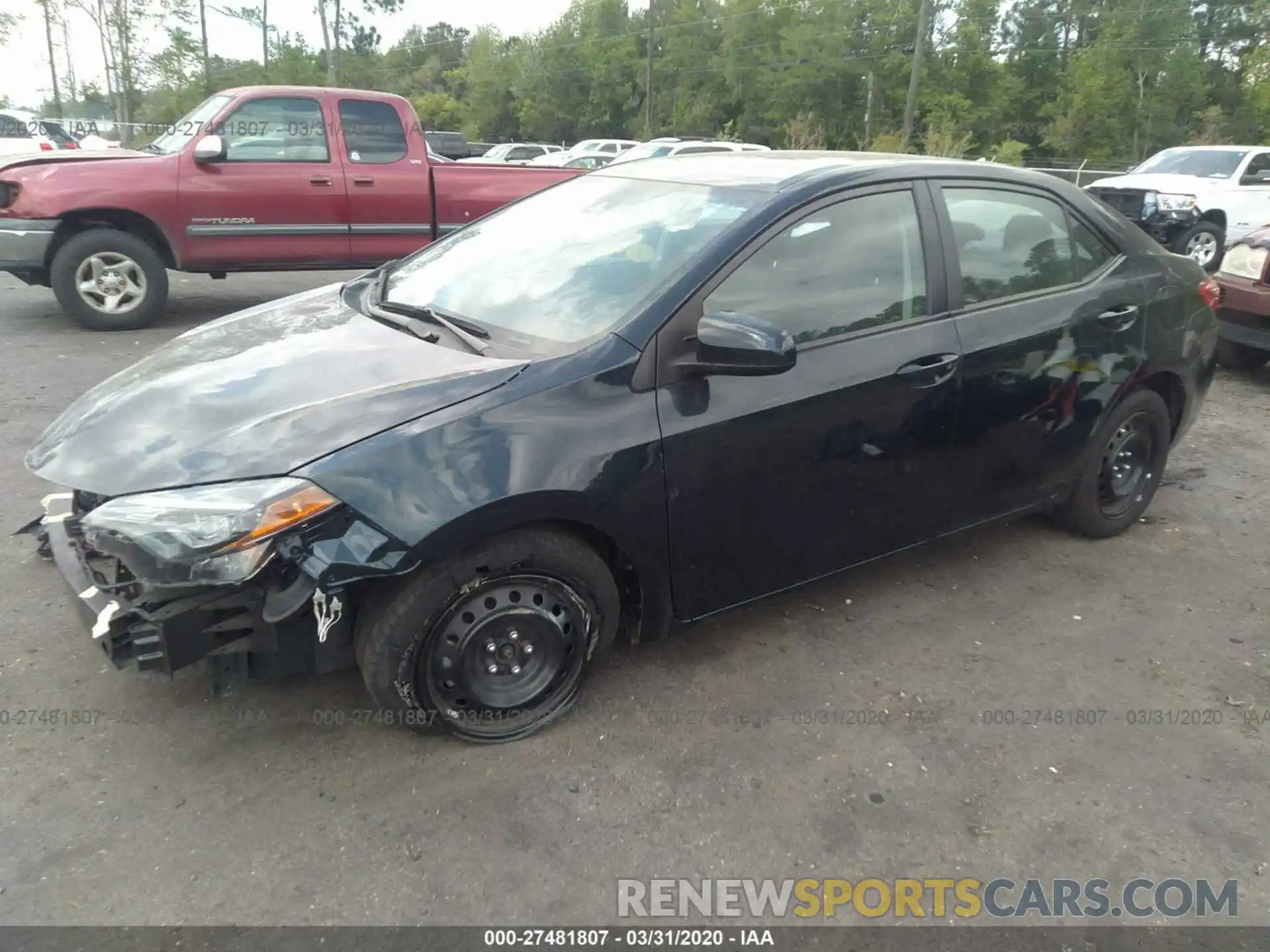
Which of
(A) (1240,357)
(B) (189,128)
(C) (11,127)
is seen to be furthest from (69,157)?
(C) (11,127)

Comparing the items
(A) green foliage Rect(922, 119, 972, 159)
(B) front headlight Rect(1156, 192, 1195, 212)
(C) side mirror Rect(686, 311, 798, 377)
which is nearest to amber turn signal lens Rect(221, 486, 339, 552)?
(C) side mirror Rect(686, 311, 798, 377)

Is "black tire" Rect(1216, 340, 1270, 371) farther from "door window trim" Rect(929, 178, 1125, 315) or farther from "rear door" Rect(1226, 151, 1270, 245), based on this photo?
"rear door" Rect(1226, 151, 1270, 245)

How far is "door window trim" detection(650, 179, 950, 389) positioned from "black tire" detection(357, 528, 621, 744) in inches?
22.0

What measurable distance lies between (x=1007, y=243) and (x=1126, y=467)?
1.32 meters

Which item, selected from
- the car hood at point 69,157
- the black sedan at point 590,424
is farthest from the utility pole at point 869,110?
the black sedan at point 590,424

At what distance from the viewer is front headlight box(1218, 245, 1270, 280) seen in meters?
6.75

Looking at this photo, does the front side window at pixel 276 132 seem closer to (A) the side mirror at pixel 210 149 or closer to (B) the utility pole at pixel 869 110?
(A) the side mirror at pixel 210 149

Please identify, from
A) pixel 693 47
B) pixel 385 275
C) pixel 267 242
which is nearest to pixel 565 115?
pixel 693 47

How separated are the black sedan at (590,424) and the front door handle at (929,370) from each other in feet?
0.04

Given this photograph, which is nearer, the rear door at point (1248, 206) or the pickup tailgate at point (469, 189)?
the pickup tailgate at point (469, 189)

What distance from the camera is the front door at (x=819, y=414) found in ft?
9.52

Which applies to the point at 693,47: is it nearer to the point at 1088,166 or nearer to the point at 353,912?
the point at 1088,166

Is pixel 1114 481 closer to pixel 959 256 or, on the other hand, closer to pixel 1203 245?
pixel 959 256

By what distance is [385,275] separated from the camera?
3.86 meters
